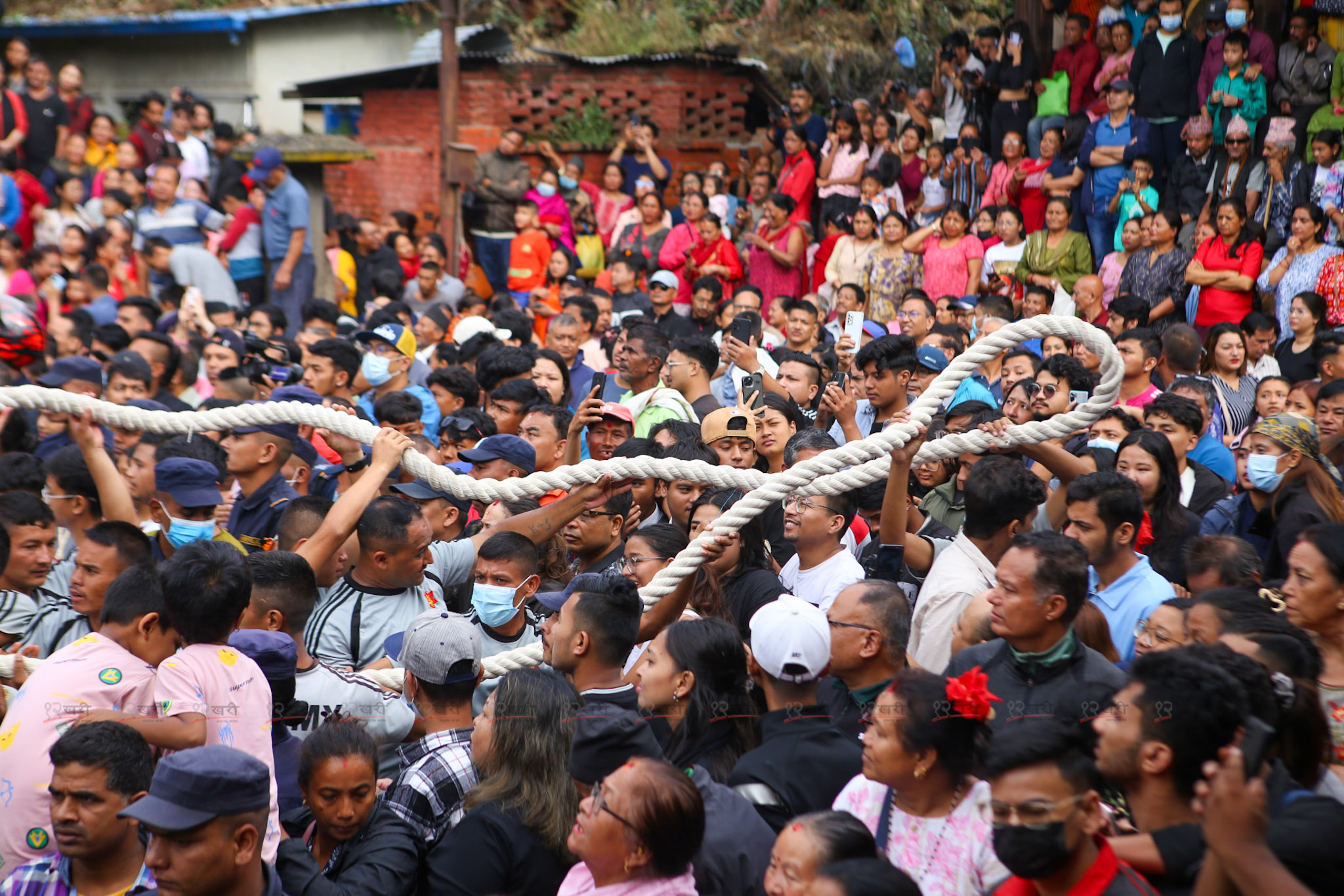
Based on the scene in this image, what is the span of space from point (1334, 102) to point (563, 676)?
841cm

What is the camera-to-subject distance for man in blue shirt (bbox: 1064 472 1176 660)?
149 inches

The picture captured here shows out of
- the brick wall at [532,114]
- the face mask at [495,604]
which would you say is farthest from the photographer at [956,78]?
the face mask at [495,604]

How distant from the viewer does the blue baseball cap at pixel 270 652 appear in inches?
129

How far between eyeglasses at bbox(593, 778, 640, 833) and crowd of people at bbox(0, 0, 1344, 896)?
0.04 ft

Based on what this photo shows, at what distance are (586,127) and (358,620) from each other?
411 inches

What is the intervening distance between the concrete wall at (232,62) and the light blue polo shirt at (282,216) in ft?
13.4

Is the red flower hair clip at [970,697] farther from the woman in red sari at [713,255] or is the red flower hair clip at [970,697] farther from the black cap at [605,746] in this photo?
the woman in red sari at [713,255]

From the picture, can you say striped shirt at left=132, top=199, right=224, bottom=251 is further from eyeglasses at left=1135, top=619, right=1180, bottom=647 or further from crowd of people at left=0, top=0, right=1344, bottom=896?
eyeglasses at left=1135, top=619, right=1180, bottom=647

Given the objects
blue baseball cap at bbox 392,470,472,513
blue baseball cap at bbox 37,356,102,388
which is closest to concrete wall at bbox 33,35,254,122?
blue baseball cap at bbox 37,356,102,388

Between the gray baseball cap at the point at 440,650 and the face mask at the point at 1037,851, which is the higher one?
the face mask at the point at 1037,851

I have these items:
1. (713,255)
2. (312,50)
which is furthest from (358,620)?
(312,50)

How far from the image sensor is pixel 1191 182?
365 inches

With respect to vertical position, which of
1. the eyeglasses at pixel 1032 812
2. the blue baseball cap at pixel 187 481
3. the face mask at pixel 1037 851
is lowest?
the blue baseball cap at pixel 187 481

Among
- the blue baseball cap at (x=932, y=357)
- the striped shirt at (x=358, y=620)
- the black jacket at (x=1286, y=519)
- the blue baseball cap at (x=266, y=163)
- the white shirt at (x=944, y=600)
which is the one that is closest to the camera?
the white shirt at (x=944, y=600)
